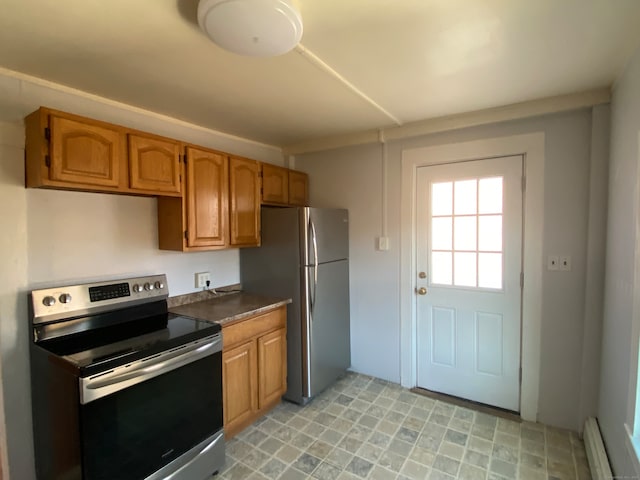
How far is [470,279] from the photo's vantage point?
2572 mm

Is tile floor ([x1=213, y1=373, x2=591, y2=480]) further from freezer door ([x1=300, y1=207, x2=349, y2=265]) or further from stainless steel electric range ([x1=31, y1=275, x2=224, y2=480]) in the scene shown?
freezer door ([x1=300, y1=207, x2=349, y2=265])

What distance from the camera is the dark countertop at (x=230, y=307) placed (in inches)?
83.2

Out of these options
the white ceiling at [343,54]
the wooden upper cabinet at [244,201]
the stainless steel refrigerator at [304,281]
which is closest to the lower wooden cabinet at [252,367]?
the stainless steel refrigerator at [304,281]

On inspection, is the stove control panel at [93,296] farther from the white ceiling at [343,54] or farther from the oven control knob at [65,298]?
the white ceiling at [343,54]

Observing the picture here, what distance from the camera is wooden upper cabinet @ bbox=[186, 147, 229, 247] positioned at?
2146mm

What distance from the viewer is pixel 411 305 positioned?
280 cm

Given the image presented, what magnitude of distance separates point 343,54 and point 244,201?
4.42 feet

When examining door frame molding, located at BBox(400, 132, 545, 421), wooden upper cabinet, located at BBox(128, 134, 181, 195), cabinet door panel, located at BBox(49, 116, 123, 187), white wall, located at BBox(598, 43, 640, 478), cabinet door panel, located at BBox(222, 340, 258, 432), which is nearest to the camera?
white wall, located at BBox(598, 43, 640, 478)


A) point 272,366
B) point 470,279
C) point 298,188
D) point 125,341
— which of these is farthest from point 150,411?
point 470,279

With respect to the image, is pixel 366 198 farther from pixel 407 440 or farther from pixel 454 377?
pixel 407 440

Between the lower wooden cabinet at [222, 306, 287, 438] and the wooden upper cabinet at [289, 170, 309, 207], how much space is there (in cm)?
107

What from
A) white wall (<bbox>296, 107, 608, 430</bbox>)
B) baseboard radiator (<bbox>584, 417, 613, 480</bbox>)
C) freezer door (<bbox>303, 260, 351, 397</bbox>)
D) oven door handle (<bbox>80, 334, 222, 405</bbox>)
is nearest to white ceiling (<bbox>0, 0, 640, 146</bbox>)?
white wall (<bbox>296, 107, 608, 430</bbox>)

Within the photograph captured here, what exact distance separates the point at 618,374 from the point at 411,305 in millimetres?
1365

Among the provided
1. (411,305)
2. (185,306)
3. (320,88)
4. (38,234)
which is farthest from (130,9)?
(411,305)
